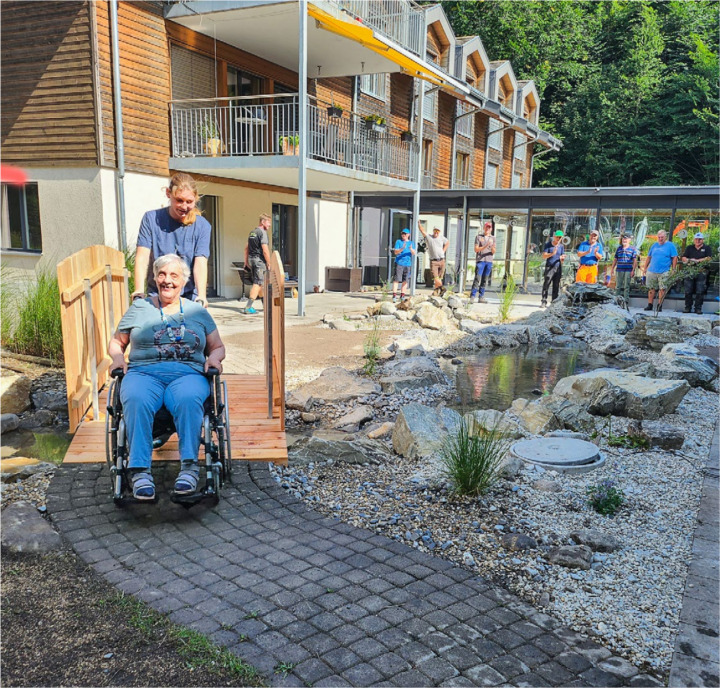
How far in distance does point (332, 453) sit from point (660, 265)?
43.5 ft

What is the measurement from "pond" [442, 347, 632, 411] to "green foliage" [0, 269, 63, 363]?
4762 mm

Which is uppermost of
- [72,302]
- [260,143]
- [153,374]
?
[260,143]

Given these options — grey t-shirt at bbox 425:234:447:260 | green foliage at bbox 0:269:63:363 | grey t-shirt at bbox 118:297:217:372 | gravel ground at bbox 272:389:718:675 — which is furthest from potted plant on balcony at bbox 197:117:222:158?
gravel ground at bbox 272:389:718:675

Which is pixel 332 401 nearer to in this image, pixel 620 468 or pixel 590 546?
pixel 620 468

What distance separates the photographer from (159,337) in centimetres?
384

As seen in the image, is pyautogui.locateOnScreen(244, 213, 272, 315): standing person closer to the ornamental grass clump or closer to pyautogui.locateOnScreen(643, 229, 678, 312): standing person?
the ornamental grass clump

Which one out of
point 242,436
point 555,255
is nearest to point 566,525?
point 242,436

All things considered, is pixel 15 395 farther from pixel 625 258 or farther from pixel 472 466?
pixel 625 258

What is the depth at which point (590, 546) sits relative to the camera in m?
3.41

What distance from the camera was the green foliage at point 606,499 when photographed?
12.7 feet

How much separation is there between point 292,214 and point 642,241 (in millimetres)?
9642

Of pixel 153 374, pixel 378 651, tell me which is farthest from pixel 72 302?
pixel 378 651

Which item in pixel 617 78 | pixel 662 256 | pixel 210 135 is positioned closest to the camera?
pixel 210 135

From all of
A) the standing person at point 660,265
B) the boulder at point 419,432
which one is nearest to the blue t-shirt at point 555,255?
the standing person at point 660,265
